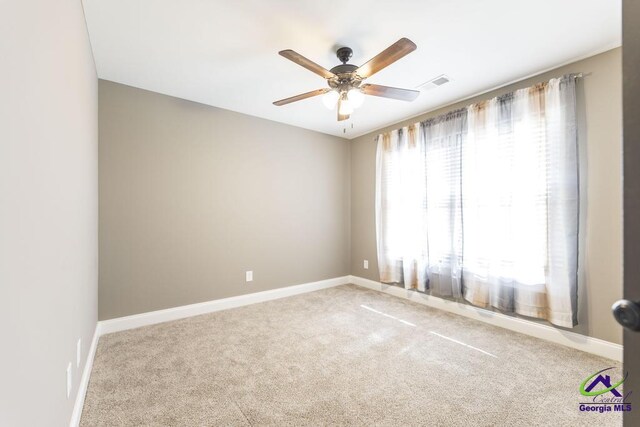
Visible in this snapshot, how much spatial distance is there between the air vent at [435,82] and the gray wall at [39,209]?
2.75m

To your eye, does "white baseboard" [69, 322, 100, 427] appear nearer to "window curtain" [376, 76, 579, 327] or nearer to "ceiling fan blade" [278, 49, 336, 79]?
"ceiling fan blade" [278, 49, 336, 79]

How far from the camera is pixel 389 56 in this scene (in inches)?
69.6

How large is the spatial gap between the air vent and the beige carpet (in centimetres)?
248

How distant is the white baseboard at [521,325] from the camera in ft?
7.22

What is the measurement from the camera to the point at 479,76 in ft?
8.64

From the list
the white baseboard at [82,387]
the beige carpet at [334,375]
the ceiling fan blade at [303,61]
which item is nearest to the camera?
the white baseboard at [82,387]

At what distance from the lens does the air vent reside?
2662 millimetres

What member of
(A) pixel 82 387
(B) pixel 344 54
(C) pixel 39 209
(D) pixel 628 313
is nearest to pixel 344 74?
(B) pixel 344 54

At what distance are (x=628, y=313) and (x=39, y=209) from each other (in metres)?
1.70

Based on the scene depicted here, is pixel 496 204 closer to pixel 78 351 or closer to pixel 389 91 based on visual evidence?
pixel 389 91

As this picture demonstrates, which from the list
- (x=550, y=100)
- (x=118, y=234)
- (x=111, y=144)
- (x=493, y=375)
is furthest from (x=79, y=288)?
(x=550, y=100)

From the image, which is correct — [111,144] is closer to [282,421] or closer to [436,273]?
[282,421]

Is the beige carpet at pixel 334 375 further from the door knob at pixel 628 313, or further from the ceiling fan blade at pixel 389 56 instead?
the ceiling fan blade at pixel 389 56

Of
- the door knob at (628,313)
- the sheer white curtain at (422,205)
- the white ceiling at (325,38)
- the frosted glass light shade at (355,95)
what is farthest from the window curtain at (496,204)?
the door knob at (628,313)
